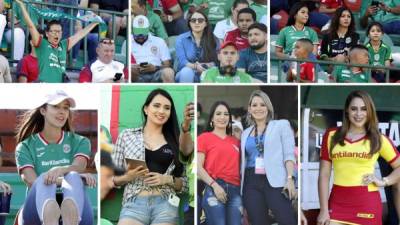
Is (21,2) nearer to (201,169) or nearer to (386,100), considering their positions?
(201,169)

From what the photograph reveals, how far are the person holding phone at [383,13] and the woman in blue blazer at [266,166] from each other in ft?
3.66

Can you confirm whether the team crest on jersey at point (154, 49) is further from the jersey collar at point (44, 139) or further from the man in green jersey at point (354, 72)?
the man in green jersey at point (354, 72)

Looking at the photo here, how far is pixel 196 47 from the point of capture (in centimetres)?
873

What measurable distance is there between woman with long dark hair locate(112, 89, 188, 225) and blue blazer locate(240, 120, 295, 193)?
51 centimetres

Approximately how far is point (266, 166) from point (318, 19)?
1205 mm

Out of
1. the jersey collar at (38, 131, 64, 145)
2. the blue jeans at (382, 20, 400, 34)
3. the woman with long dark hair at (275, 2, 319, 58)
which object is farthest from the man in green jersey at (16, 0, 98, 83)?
the blue jeans at (382, 20, 400, 34)

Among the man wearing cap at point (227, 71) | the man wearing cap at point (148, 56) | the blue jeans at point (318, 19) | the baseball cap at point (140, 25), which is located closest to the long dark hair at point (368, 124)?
the blue jeans at point (318, 19)

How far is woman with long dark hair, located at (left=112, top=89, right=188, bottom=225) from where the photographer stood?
860 cm

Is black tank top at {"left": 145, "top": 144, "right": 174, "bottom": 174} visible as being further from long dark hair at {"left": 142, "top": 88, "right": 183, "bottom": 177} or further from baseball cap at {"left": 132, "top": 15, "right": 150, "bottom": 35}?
baseball cap at {"left": 132, "top": 15, "right": 150, "bottom": 35}

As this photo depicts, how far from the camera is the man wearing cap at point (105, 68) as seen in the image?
868 cm

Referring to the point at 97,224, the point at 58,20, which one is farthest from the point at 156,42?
the point at 97,224

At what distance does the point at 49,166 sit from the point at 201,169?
1.09 m

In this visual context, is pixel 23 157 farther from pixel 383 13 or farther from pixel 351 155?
pixel 383 13

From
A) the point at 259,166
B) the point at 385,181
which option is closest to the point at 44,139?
the point at 259,166
